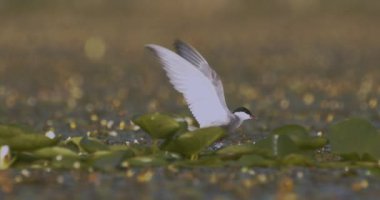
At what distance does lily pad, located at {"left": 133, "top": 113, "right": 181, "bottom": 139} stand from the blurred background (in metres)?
4.11

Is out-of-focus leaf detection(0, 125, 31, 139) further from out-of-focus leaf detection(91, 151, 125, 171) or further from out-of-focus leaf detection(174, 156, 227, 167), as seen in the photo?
out-of-focus leaf detection(174, 156, 227, 167)

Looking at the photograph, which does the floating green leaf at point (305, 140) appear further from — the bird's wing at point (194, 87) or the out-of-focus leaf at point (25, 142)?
the out-of-focus leaf at point (25, 142)

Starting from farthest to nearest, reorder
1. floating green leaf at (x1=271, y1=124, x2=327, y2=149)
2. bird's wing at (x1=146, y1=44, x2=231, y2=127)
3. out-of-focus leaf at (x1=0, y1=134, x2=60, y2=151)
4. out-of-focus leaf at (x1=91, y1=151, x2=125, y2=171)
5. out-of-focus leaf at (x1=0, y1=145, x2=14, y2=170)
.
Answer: bird's wing at (x1=146, y1=44, x2=231, y2=127) < floating green leaf at (x1=271, y1=124, x2=327, y2=149) < out-of-focus leaf at (x1=0, y1=134, x2=60, y2=151) < out-of-focus leaf at (x1=0, y1=145, x2=14, y2=170) < out-of-focus leaf at (x1=91, y1=151, x2=125, y2=171)

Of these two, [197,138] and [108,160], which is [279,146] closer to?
[197,138]

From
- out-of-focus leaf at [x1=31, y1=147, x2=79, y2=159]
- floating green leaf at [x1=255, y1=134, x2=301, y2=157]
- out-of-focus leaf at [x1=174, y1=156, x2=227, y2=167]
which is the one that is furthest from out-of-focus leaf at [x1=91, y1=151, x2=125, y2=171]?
floating green leaf at [x1=255, y1=134, x2=301, y2=157]

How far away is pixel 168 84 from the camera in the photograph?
22484 millimetres

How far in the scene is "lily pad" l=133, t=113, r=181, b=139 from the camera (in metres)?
11.6

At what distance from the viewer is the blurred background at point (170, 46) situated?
18641 millimetres

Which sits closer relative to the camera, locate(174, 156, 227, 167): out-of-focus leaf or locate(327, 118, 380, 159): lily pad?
locate(174, 156, 227, 167): out-of-focus leaf

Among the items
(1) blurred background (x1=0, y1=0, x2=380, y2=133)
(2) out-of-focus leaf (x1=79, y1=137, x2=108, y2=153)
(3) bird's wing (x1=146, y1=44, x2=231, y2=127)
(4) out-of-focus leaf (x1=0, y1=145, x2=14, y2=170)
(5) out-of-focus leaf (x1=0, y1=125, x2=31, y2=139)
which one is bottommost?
(4) out-of-focus leaf (x1=0, y1=145, x2=14, y2=170)

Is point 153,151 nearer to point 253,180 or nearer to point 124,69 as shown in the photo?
point 253,180

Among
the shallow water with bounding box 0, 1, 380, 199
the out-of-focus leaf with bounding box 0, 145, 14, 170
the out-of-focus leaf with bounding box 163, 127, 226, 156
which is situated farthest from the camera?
the out-of-focus leaf with bounding box 163, 127, 226, 156

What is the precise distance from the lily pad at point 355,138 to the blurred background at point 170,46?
4.59 metres

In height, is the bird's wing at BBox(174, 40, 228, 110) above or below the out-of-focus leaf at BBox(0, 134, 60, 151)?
above
